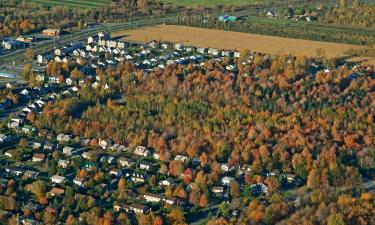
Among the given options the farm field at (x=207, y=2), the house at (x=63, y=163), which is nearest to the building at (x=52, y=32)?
the farm field at (x=207, y=2)

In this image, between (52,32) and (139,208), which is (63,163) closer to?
(139,208)

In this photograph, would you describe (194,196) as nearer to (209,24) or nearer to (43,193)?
(43,193)

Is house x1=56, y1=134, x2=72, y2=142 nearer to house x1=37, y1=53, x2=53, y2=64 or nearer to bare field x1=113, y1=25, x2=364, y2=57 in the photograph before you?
house x1=37, y1=53, x2=53, y2=64

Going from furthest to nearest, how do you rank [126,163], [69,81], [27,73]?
[27,73] → [69,81] → [126,163]

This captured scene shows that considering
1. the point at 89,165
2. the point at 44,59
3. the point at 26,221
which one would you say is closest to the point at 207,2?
the point at 44,59

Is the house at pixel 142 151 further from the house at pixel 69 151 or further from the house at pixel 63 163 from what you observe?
the house at pixel 63 163

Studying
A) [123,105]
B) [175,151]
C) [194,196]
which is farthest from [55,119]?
[194,196]

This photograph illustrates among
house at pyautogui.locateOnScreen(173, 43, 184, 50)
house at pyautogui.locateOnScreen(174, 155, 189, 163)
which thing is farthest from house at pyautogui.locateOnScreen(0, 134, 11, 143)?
house at pyautogui.locateOnScreen(173, 43, 184, 50)
